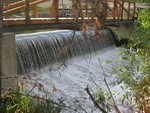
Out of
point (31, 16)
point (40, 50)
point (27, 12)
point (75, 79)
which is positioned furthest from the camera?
point (40, 50)

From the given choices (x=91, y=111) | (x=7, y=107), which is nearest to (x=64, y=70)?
(x=91, y=111)

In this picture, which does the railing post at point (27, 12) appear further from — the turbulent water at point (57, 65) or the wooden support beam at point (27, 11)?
the turbulent water at point (57, 65)

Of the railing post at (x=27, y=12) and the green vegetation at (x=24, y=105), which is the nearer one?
the green vegetation at (x=24, y=105)

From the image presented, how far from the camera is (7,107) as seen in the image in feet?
13.5

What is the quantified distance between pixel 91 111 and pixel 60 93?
129 centimetres

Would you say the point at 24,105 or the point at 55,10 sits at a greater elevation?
the point at 55,10

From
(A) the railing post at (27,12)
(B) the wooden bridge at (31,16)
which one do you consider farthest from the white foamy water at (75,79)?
(A) the railing post at (27,12)

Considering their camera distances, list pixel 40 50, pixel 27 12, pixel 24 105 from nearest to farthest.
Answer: pixel 24 105
pixel 27 12
pixel 40 50

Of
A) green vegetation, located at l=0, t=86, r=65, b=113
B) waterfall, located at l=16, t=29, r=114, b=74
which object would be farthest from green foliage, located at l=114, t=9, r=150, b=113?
waterfall, located at l=16, t=29, r=114, b=74

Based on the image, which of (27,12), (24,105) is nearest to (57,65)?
(27,12)

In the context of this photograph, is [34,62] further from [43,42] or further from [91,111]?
[91,111]

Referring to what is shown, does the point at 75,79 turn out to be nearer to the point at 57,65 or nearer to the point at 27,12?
the point at 57,65

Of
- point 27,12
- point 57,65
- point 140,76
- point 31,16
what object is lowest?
point 57,65

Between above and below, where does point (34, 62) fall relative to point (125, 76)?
below
